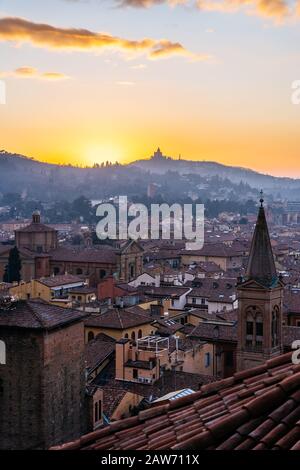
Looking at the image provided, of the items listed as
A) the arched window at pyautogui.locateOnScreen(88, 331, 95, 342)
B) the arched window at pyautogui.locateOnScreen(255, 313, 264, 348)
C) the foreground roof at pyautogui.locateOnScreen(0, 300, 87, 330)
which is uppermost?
the foreground roof at pyautogui.locateOnScreen(0, 300, 87, 330)

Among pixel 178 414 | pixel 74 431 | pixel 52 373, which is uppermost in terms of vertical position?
pixel 178 414

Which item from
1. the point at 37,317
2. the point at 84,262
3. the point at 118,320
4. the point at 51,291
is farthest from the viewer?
the point at 84,262

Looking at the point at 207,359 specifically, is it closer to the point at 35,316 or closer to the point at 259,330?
the point at 259,330

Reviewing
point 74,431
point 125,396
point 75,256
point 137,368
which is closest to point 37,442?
point 74,431

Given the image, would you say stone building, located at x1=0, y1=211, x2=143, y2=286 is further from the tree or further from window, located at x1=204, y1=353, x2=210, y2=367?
window, located at x1=204, y1=353, x2=210, y2=367

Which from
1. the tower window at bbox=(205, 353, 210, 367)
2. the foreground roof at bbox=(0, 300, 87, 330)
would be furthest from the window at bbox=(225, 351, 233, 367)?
the foreground roof at bbox=(0, 300, 87, 330)

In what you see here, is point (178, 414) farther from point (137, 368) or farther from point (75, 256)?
point (75, 256)

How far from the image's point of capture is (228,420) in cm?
317

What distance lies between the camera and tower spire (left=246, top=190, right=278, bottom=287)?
696 inches

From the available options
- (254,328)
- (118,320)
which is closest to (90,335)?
(118,320)

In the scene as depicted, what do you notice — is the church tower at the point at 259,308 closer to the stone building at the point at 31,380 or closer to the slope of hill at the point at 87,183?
the stone building at the point at 31,380

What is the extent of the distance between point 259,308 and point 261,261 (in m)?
1.18
